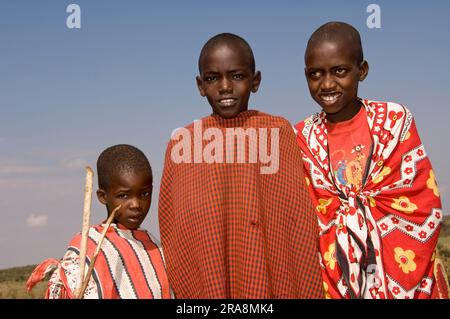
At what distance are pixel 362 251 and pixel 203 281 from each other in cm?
116

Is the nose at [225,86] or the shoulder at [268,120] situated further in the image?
the shoulder at [268,120]

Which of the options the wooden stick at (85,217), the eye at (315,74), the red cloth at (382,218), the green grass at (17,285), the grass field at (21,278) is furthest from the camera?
the grass field at (21,278)

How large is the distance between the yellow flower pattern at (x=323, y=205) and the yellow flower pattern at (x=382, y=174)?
36 cm

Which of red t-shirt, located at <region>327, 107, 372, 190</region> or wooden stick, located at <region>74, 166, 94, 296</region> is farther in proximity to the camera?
red t-shirt, located at <region>327, 107, 372, 190</region>

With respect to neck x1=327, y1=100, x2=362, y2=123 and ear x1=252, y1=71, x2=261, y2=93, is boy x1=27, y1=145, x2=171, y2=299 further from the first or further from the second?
neck x1=327, y1=100, x2=362, y2=123

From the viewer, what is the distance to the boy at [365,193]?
12.9ft

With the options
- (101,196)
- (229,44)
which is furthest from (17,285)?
(229,44)

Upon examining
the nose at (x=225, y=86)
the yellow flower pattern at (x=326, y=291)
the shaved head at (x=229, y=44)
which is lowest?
the yellow flower pattern at (x=326, y=291)

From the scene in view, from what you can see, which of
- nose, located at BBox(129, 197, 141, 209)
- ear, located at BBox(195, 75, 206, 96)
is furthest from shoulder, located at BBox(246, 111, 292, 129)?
nose, located at BBox(129, 197, 141, 209)

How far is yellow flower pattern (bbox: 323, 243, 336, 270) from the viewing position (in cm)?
395

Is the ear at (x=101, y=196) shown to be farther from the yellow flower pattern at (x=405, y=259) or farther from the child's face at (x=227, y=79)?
the yellow flower pattern at (x=405, y=259)

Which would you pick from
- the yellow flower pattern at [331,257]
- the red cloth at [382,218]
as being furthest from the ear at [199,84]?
the yellow flower pattern at [331,257]

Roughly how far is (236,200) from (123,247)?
36.5 inches
